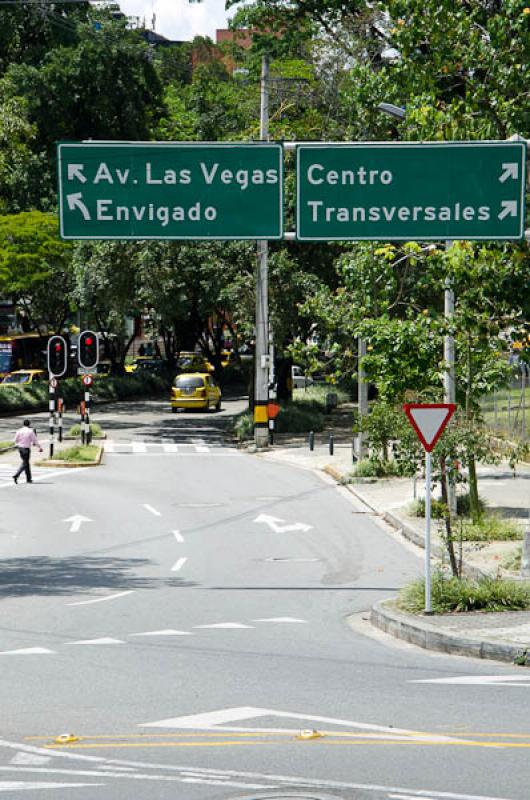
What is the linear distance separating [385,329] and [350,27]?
20.1 m

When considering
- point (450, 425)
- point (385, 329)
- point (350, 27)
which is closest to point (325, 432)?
point (350, 27)

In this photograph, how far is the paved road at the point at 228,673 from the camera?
888 centimetres

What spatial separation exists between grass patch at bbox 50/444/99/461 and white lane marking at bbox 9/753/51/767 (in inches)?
1234

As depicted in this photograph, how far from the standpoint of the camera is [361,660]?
13.8m

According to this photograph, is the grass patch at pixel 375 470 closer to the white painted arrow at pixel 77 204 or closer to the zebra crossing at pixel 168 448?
the zebra crossing at pixel 168 448

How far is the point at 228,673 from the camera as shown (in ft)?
42.4

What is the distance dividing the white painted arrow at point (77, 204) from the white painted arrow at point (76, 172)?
21 cm

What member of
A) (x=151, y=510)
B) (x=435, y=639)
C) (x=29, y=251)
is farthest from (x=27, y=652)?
(x=29, y=251)

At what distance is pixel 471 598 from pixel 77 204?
7370 millimetres

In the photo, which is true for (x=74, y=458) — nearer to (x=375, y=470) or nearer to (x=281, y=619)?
(x=375, y=470)

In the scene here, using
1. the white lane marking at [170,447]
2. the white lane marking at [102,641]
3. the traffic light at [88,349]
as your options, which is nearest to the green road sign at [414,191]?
the white lane marking at [102,641]

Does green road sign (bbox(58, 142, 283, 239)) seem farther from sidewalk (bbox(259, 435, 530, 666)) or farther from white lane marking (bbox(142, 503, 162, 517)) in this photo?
white lane marking (bbox(142, 503, 162, 517))

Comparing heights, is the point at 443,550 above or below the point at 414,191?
below

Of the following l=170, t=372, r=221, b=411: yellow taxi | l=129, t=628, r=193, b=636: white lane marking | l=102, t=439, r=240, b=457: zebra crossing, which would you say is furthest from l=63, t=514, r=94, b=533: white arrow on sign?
l=170, t=372, r=221, b=411: yellow taxi
